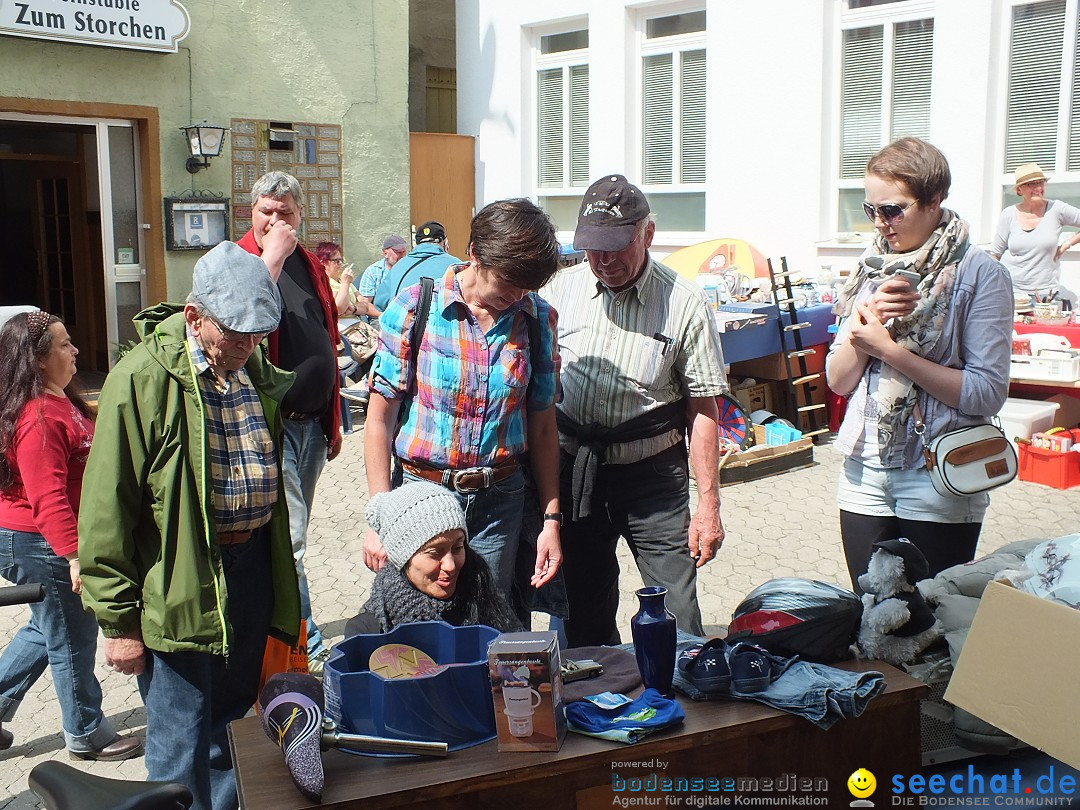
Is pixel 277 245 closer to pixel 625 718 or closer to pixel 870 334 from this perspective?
pixel 870 334

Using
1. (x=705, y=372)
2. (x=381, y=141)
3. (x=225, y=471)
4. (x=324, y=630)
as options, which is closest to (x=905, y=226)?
(x=705, y=372)

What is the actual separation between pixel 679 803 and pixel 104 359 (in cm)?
1197

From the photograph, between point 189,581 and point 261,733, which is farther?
point 189,581

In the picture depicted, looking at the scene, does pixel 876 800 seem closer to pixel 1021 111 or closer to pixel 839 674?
pixel 839 674

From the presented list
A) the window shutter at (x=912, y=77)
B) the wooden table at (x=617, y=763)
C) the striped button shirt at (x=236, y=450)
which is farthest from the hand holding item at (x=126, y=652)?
the window shutter at (x=912, y=77)

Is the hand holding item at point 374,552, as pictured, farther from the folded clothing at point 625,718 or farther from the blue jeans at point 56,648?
the blue jeans at point 56,648

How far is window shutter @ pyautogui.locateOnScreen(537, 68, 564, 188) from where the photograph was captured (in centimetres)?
1430

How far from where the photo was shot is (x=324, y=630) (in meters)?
5.06

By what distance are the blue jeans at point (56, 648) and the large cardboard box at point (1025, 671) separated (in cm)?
288

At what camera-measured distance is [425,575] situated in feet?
9.37

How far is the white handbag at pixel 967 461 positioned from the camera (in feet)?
9.79

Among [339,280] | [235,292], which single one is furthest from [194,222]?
[235,292]

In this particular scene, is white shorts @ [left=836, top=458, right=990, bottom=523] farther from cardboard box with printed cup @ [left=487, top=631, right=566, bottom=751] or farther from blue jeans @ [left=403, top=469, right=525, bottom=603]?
cardboard box with printed cup @ [left=487, top=631, right=566, bottom=751]

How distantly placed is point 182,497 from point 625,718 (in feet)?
4.11
